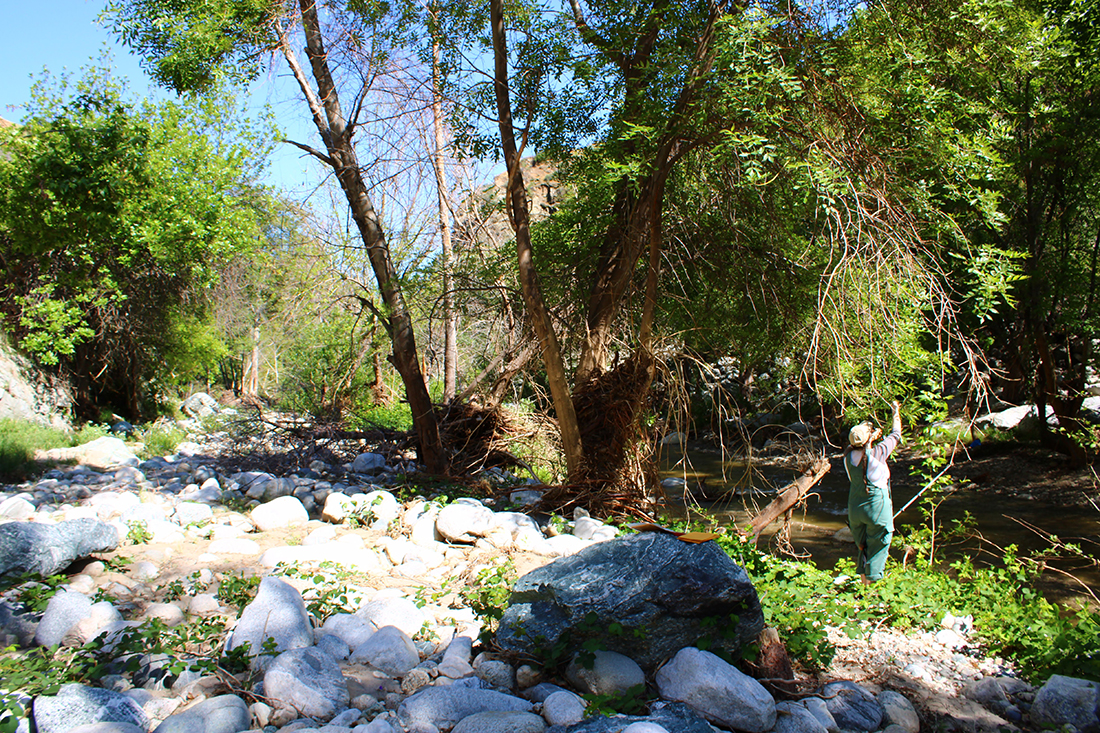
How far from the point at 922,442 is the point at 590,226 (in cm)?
379

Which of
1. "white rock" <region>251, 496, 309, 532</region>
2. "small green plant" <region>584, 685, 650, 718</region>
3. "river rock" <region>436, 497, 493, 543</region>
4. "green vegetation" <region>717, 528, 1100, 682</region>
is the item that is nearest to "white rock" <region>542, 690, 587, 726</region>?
"small green plant" <region>584, 685, 650, 718</region>

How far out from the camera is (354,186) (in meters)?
7.56

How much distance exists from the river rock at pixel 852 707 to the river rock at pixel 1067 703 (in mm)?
860

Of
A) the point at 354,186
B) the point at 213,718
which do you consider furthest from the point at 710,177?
the point at 213,718

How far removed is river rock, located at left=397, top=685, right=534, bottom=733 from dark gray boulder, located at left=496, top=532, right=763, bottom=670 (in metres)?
0.35

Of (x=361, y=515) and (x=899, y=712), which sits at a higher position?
(x=361, y=515)

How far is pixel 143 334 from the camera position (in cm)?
1410

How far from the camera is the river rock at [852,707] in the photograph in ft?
10.7

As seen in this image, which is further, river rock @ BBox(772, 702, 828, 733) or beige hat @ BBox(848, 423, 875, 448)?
beige hat @ BBox(848, 423, 875, 448)

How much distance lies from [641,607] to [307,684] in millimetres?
1538

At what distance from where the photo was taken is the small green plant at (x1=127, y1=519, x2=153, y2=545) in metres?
4.92

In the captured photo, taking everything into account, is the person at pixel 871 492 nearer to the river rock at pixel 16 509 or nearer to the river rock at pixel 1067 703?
the river rock at pixel 1067 703

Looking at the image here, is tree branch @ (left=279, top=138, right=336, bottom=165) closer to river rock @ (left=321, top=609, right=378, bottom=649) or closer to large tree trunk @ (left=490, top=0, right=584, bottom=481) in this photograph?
large tree trunk @ (left=490, top=0, right=584, bottom=481)

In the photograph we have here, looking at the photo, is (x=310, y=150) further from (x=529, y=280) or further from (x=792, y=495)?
(x=792, y=495)
